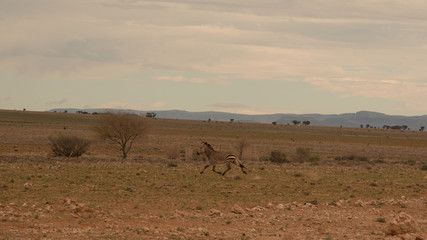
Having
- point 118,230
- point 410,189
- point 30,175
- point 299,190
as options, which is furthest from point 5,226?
point 410,189

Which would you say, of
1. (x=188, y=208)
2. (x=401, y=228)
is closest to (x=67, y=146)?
(x=188, y=208)

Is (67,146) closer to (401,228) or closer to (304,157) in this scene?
(304,157)

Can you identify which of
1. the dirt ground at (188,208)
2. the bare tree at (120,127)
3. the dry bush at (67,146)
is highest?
the bare tree at (120,127)

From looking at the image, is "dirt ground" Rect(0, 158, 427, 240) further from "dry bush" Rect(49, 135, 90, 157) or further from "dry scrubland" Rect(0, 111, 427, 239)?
"dry bush" Rect(49, 135, 90, 157)

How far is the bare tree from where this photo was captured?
4278 cm

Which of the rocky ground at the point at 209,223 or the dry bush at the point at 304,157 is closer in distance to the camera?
the rocky ground at the point at 209,223

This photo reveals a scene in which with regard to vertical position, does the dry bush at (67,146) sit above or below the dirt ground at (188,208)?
above

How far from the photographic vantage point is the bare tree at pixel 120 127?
42.8m

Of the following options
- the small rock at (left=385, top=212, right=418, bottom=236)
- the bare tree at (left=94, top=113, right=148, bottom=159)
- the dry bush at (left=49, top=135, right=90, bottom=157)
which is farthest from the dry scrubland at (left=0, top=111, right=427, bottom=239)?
the bare tree at (left=94, top=113, right=148, bottom=159)

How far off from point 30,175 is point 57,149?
47.4ft

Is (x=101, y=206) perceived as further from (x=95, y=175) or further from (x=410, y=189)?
(x=410, y=189)

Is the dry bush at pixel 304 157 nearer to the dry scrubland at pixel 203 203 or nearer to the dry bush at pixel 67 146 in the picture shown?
the dry scrubland at pixel 203 203

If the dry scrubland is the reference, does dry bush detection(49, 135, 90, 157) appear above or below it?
above

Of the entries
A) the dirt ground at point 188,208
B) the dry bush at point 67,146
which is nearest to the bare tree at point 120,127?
the dry bush at point 67,146
